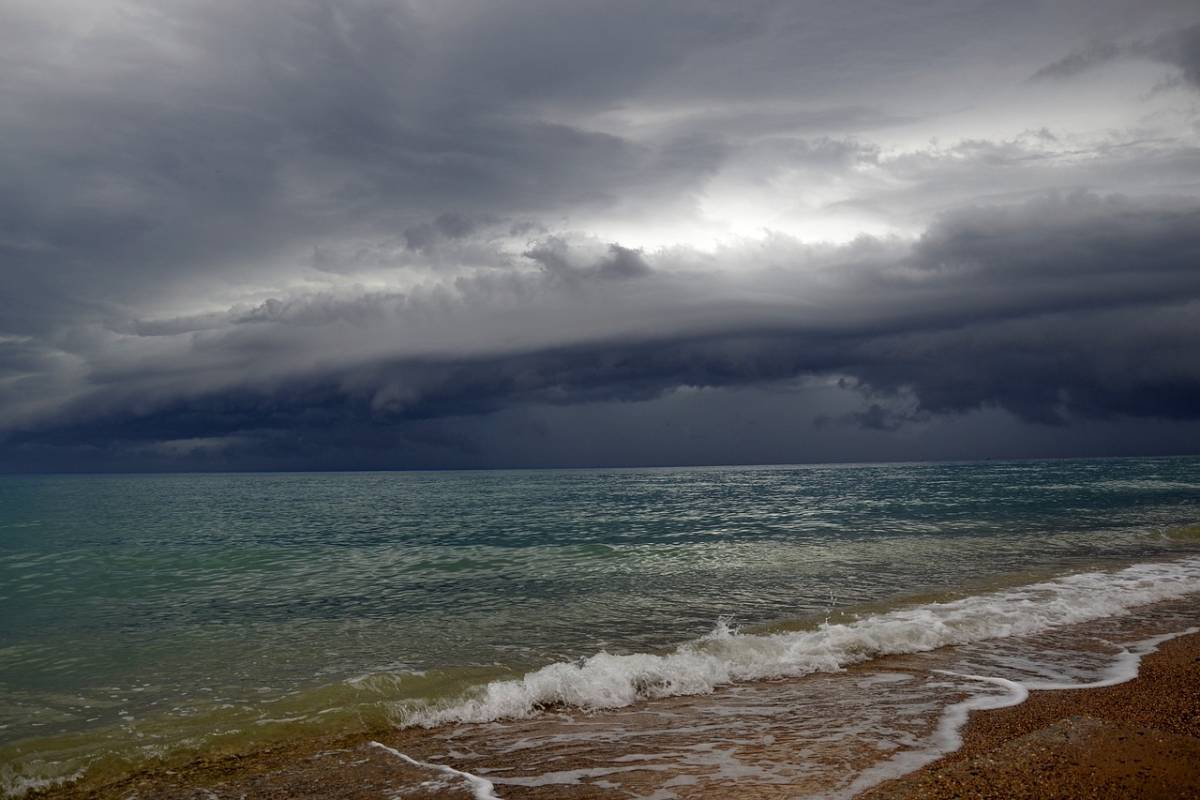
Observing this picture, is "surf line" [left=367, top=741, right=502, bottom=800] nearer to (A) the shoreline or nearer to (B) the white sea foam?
(B) the white sea foam

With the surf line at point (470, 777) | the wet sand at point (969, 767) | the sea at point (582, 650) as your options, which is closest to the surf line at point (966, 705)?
the sea at point (582, 650)

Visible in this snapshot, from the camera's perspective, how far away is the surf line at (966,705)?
7.47 m

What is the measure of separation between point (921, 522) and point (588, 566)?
23331 millimetres

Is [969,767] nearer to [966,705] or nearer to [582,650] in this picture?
[966,705]

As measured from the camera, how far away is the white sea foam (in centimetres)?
1127

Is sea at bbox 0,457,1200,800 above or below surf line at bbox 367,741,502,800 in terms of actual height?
below

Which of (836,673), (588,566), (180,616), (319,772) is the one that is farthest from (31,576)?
(836,673)

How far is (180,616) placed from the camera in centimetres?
1838

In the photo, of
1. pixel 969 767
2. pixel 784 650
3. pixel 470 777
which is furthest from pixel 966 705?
pixel 470 777

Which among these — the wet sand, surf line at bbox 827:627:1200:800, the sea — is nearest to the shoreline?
the wet sand

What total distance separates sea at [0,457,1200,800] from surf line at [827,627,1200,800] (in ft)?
0.19

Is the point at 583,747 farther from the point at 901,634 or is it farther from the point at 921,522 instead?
the point at 921,522

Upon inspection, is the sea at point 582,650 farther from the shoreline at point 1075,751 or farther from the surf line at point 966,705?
the shoreline at point 1075,751

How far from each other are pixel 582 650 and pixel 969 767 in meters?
8.14
